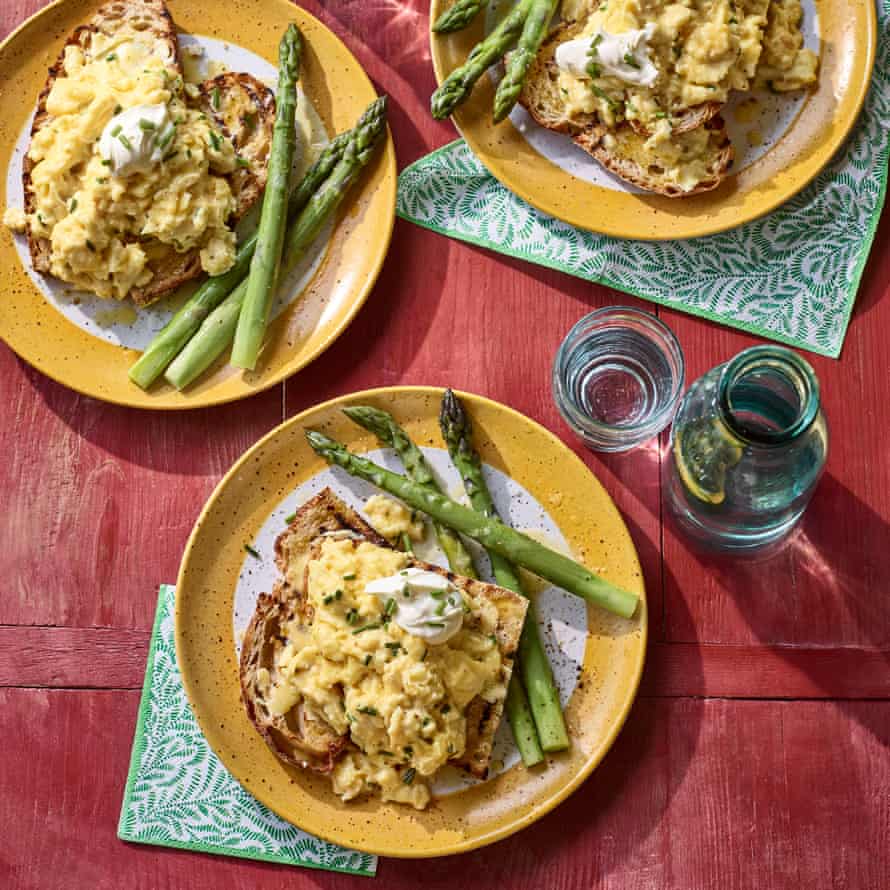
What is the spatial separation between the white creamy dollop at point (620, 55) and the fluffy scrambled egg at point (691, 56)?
0.03 m

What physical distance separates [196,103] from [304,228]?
597 millimetres

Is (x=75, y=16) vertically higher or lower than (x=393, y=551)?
higher

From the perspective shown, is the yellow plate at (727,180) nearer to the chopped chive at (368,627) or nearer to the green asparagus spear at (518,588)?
the green asparagus spear at (518,588)

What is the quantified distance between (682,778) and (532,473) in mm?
1191

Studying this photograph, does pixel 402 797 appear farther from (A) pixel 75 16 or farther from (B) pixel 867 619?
(A) pixel 75 16

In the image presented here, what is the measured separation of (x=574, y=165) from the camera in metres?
3.95

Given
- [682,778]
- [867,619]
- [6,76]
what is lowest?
[682,778]

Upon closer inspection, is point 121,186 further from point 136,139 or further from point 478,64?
point 478,64

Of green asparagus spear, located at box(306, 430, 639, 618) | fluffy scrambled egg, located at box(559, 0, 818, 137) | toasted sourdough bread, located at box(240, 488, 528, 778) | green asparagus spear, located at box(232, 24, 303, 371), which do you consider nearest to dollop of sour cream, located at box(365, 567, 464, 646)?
toasted sourdough bread, located at box(240, 488, 528, 778)

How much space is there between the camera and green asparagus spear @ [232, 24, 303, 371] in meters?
3.86

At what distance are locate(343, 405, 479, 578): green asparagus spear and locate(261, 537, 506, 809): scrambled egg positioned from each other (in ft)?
0.57

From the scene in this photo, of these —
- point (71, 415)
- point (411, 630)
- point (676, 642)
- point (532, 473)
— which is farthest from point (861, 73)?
point (71, 415)

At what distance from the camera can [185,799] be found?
12.9ft

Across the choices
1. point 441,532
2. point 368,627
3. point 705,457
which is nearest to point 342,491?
point 441,532
